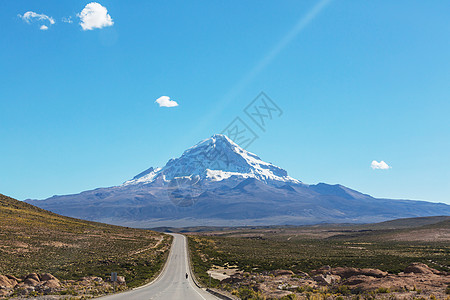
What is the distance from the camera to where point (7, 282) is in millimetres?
32062

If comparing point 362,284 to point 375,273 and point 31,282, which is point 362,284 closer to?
point 375,273

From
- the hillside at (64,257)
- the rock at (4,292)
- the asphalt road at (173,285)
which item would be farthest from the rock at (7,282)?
the asphalt road at (173,285)

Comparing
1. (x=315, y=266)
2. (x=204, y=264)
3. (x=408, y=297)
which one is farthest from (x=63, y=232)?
(x=408, y=297)

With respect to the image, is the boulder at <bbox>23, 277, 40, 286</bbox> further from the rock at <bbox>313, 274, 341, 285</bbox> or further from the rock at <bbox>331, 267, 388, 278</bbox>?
the rock at <bbox>331, 267, 388, 278</bbox>

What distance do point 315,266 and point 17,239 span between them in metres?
55.0

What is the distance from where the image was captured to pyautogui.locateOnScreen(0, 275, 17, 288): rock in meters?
31.4

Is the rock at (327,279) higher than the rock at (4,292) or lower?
lower

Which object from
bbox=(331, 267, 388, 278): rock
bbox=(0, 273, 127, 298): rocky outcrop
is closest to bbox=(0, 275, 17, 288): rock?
bbox=(0, 273, 127, 298): rocky outcrop

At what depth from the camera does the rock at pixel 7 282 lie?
103 feet

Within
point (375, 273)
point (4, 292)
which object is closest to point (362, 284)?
point (375, 273)

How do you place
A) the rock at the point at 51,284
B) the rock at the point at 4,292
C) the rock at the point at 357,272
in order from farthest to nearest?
1. the rock at the point at 357,272
2. the rock at the point at 51,284
3. the rock at the point at 4,292

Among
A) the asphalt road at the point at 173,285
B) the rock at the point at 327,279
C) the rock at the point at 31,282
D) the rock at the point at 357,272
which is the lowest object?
the asphalt road at the point at 173,285

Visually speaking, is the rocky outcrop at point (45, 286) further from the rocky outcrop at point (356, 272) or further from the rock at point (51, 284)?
the rocky outcrop at point (356, 272)

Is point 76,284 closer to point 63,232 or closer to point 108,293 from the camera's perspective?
point 108,293
